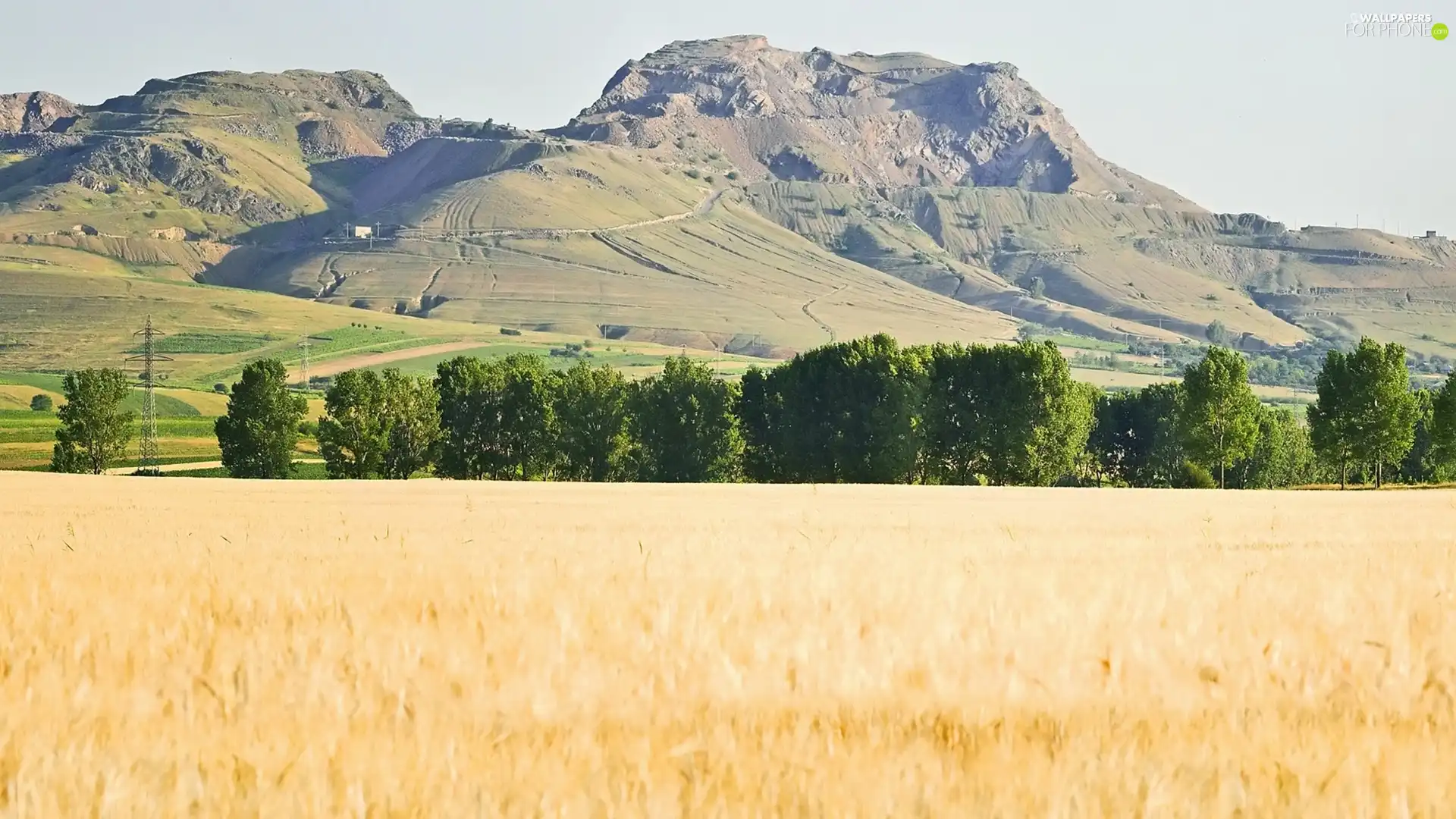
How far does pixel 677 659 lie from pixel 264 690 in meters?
2.58

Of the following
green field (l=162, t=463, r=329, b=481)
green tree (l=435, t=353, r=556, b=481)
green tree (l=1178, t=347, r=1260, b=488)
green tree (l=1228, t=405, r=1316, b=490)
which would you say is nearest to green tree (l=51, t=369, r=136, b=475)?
green field (l=162, t=463, r=329, b=481)

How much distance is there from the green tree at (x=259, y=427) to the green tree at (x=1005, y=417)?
62326 mm

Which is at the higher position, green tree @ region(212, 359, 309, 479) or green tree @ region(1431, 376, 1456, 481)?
green tree @ region(1431, 376, 1456, 481)

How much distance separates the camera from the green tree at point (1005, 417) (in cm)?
11975

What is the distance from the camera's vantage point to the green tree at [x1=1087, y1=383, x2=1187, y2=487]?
511 ft

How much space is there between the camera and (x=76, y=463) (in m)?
152

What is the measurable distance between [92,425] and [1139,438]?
11501cm

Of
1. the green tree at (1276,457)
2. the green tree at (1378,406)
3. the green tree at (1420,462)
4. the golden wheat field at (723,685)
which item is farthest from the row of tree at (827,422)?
the golden wheat field at (723,685)

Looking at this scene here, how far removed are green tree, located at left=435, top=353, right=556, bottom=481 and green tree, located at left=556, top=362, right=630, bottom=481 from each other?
261cm

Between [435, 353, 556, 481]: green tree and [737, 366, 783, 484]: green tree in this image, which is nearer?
[737, 366, 783, 484]: green tree

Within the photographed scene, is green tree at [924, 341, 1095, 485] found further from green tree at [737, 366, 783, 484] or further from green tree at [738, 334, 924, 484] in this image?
green tree at [737, 366, 783, 484]

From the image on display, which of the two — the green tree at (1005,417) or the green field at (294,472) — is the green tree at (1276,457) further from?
the green field at (294,472)

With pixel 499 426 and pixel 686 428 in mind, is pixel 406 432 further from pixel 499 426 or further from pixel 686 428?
pixel 686 428

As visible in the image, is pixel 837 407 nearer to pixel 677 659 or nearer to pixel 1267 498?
pixel 1267 498
